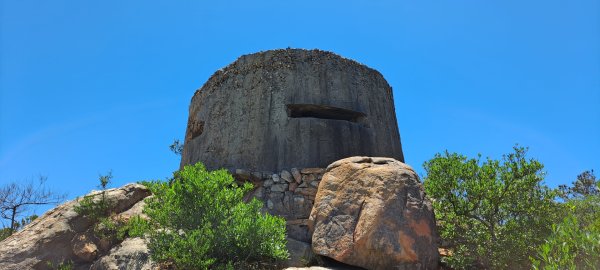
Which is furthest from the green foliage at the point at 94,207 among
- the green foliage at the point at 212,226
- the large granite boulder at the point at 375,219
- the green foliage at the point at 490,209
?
the green foliage at the point at 490,209

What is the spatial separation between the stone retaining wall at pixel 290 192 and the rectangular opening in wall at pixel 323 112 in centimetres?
196

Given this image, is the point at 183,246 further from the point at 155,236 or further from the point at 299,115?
the point at 299,115

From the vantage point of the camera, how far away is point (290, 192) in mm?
9695

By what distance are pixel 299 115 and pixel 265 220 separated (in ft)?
15.4

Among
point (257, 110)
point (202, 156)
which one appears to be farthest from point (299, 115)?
point (202, 156)

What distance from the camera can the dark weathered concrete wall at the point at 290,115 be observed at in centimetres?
1053

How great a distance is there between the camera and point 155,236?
Answer: 7.71 m

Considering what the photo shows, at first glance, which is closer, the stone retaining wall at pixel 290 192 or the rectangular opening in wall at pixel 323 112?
the stone retaining wall at pixel 290 192

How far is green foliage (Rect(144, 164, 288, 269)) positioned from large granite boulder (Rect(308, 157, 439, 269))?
0.91 m

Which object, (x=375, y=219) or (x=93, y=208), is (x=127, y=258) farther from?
(x=375, y=219)

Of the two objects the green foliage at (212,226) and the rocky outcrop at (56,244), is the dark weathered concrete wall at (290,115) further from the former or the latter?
the rocky outcrop at (56,244)

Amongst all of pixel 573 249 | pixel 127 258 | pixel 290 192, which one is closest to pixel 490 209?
pixel 573 249

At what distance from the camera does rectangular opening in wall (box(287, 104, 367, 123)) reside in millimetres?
11266

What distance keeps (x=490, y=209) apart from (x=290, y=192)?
4.13m
